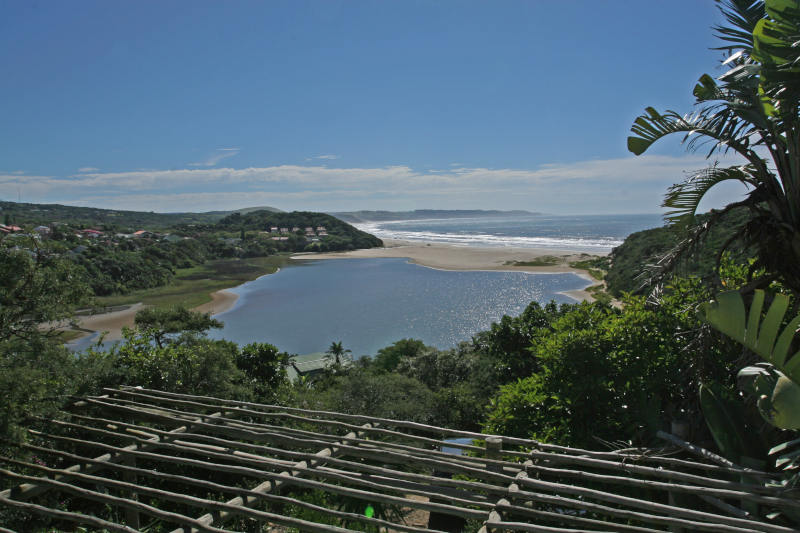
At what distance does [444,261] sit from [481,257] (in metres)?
4.27

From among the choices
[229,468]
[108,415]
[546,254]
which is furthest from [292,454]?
[546,254]

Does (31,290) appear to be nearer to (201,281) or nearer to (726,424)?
(726,424)

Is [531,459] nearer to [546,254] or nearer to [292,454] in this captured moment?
[292,454]

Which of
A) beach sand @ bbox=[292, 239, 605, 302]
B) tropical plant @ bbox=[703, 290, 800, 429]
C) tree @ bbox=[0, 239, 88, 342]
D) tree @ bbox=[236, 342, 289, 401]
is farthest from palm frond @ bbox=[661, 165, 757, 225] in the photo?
beach sand @ bbox=[292, 239, 605, 302]

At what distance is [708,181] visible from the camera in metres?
4.28

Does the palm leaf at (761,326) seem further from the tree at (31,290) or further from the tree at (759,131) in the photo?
the tree at (31,290)

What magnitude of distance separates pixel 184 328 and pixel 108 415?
1403 centimetres

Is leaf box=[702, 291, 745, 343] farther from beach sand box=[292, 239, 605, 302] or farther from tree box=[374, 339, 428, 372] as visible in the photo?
beach sand box=[292, 239, 605, 302]

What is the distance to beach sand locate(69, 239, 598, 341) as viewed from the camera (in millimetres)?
29469

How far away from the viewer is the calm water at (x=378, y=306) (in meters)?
25.1

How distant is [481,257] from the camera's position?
52.6 m

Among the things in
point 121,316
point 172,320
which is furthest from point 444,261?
point 172,320

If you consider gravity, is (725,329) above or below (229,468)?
above

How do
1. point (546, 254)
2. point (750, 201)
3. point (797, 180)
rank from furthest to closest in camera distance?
point (546, 254), point (750, 201), point (797, 180)
